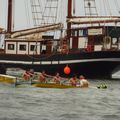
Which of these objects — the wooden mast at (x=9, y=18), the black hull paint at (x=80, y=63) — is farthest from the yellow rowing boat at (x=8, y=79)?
the wooden mast at (x=9, y=18)

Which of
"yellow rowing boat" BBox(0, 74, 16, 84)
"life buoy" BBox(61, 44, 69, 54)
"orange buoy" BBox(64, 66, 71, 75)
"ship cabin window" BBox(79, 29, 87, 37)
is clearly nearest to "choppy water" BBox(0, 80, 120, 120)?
"yellow rowing boat" BBox(0, 74, 16, 84)

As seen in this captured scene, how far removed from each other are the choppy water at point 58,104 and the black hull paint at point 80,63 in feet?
30.9

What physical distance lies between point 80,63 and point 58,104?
73.5 ft

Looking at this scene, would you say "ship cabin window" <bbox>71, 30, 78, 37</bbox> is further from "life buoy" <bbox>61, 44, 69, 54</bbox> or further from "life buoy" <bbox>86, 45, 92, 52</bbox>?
"life buoy" <bbox>86, 45, 92, 52</bbox>

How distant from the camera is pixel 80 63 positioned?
60844mm

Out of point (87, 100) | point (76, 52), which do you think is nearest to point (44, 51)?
point (76, 52)

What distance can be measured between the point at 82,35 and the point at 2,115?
104 ft

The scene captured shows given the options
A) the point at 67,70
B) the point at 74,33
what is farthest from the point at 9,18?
the point at 67,70

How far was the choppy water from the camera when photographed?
3347 centimetres

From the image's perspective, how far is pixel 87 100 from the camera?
42.0 metres

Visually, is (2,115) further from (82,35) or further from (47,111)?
(82,35)

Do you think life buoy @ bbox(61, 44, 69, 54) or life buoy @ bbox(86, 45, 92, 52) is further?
life buoy @ bbox(61, 44, 69, 54)

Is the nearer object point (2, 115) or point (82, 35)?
point (2, 115)

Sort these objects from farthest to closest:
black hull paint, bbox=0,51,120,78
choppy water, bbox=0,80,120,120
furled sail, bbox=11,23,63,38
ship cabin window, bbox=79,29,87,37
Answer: furled sail, bbox=11,23,63,38 → ship cabin window, bbox=79,29,87,37 → black hull paint, bbox=0,51,120,78 → choppy water, bbox=0,80,120,120
